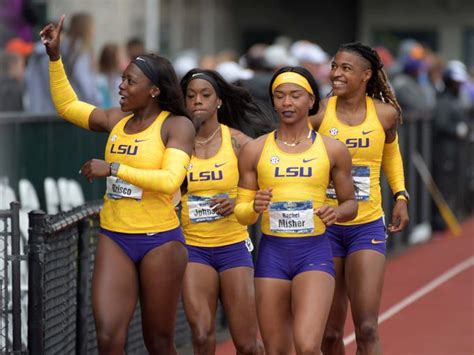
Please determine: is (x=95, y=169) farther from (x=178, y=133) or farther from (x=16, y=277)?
(x=16, y=277)

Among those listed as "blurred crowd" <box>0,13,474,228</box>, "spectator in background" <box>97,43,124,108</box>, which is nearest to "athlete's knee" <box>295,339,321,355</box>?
"blurred crowd" <box>0,13,474,228</box>

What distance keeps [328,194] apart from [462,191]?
14132 millimetres

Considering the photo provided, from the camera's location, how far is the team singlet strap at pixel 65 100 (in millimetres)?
8461

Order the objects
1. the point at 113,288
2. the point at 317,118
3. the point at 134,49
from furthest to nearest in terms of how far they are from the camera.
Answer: the point at 134,49
the point at 317,118
the point at 113,288

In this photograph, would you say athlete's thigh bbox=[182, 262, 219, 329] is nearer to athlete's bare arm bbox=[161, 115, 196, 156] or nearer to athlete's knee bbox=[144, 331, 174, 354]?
athlete's knee bbox=[144, 331, 174, 354]

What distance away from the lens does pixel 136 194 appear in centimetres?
803

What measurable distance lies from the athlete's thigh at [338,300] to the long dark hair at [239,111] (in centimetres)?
117

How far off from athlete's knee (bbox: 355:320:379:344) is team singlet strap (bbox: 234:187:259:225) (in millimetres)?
1084

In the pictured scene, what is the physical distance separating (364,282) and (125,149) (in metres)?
1.71

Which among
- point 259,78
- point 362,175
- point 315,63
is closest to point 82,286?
point 362,175

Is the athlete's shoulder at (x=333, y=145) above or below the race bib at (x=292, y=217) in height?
above

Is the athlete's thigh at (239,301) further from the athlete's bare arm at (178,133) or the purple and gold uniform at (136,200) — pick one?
the athlete's bare arm at (178,133)

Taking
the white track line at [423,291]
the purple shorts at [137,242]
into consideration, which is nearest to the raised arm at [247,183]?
the purple shorts at [137,242]

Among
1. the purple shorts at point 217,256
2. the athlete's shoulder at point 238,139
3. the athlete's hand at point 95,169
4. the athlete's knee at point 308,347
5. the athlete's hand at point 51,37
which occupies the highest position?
the athlete's hand at point 51,37
